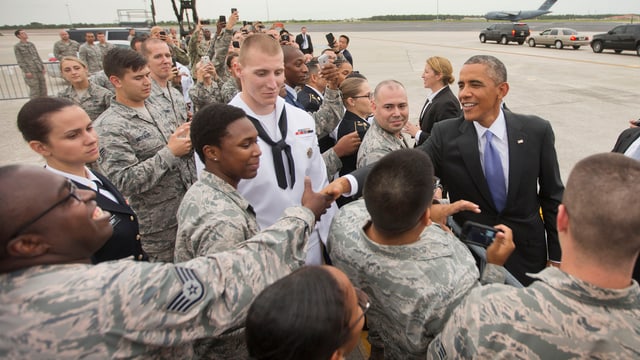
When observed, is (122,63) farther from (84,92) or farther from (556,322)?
(556,322)

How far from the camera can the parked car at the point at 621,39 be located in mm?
18797

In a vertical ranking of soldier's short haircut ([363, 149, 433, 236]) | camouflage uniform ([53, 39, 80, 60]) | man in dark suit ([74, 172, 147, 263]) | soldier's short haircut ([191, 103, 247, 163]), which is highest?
camouflage uniform ([53, 39, 80, 60])

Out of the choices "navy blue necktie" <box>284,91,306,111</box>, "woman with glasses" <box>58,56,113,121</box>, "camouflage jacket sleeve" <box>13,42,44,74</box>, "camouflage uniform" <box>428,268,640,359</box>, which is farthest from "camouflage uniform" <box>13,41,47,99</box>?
"camouflage uniform" <box>428,268,640,359</box>

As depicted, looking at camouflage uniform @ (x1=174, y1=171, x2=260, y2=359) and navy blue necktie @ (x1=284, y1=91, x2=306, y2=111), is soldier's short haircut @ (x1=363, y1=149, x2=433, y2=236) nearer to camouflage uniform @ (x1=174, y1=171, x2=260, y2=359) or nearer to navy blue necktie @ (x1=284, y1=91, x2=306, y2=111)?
camouflage uniform @ (x1=174, y1=171, x2=260, y2=359)

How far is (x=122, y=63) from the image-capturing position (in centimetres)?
305

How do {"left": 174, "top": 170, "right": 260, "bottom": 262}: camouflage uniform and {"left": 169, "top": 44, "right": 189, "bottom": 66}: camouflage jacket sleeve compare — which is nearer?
{"left": 174, "top": 170, "right": 260, "bottom": 262}: camouflage uniform

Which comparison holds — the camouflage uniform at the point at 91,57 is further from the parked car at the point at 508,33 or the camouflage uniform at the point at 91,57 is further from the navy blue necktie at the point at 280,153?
the parked car at the point at 508,33

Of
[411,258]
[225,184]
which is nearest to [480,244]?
[411,258]

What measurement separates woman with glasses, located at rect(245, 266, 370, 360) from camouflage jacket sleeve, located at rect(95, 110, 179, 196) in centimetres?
196

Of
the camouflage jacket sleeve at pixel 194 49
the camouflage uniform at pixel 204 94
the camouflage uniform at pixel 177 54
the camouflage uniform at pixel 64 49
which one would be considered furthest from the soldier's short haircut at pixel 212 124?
the camouflage uniform at pixel 64 49

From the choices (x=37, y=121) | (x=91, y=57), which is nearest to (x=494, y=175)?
(x=37, y=121)

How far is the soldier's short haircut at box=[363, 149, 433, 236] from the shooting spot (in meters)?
1.54

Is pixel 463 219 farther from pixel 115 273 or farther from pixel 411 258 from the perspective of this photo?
pixel 115 273

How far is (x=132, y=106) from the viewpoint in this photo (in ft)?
10.3
